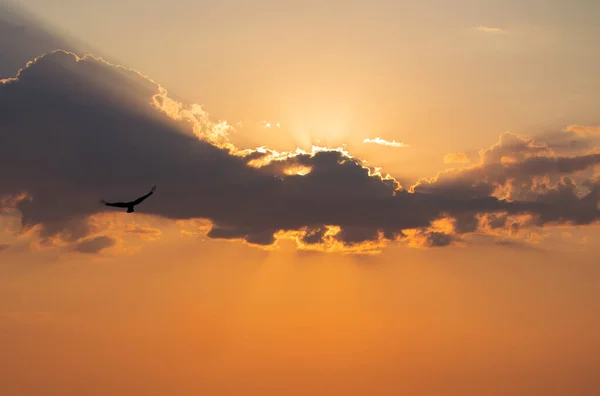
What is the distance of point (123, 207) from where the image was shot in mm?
194875
